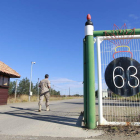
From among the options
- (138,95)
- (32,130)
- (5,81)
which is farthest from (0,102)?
(138,95)

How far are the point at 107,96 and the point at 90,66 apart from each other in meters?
0.96

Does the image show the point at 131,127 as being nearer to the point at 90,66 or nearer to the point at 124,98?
the point at 124,98

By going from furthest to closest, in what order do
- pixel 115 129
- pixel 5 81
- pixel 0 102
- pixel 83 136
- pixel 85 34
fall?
pixel 5 81 < pixel 0 102 < pixel 85 34 < pixel 115 129 < pixel 83 136

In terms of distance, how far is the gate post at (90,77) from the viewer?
381 centimetres

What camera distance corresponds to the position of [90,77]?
398cm

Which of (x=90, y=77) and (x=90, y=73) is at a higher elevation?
(x=90, y=73)

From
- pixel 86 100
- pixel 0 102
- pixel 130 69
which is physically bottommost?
pixel 0 102

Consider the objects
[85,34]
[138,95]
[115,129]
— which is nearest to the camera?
[115,129]

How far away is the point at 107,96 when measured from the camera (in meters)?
4.11

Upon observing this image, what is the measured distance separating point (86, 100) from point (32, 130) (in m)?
1.59

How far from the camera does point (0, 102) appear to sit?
11070 mm

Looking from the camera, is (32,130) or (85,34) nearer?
(32,130)

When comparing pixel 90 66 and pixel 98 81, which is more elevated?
pixel 90 66

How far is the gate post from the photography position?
12.5ft
